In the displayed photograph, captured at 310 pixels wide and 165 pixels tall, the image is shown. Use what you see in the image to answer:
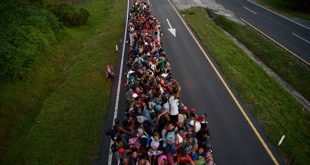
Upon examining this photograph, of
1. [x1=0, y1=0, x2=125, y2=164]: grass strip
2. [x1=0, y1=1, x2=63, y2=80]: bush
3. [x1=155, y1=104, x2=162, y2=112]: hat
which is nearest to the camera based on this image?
[x1=155, y1=104, x2=162, y2=112]: hat

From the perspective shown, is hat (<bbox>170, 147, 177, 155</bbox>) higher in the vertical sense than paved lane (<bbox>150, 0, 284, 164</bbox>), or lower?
higher

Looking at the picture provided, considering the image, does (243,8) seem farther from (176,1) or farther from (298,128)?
(298,128)

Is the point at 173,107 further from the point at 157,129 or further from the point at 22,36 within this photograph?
the point at 22,36

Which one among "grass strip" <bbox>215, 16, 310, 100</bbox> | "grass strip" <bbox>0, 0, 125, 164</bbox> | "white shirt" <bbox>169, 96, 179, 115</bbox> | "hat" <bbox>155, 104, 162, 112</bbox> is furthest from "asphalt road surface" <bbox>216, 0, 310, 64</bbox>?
"hat" <bbox>155, 104, 162, 112</bbox>

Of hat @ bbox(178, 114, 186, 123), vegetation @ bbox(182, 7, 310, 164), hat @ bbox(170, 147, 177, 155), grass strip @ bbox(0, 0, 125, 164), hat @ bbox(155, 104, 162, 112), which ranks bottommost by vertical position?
grass strip @ bbox(0, 0, 125, 164)

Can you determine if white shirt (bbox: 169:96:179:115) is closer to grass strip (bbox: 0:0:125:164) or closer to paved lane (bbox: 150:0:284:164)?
→ paved lane (bbox: 150:0:284:164)

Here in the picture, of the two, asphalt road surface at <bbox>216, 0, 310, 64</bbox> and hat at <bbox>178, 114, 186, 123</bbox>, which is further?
asphalt road surface at <bbox>216, 0, 310, 64</bbox>
